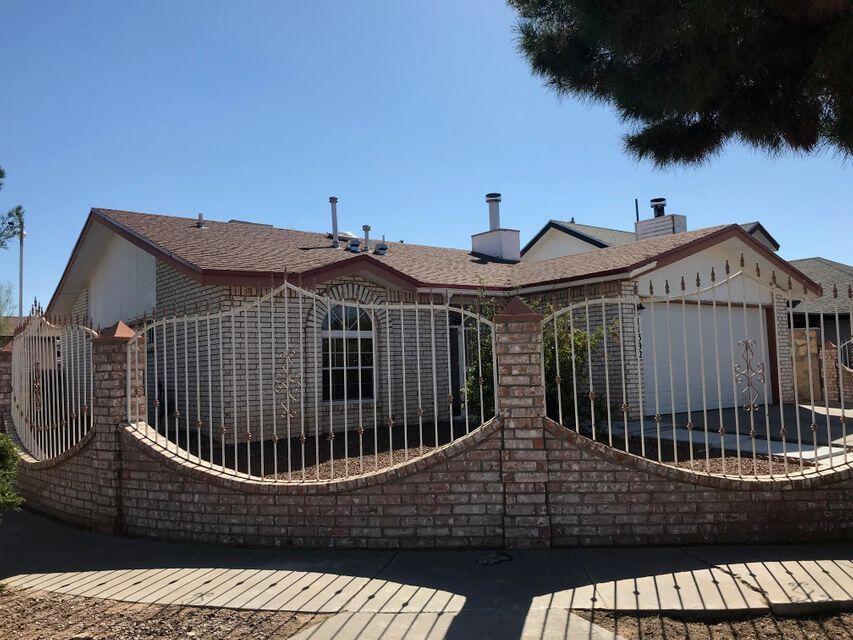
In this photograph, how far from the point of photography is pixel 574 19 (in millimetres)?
5969

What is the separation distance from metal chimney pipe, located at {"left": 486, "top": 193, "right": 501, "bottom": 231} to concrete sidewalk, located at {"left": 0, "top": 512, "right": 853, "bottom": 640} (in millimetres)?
14250

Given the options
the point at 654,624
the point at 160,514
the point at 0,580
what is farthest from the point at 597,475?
the point at 0,580

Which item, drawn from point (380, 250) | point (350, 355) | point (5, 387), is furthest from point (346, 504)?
point (380, 250)

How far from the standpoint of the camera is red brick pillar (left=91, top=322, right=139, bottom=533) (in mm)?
6316

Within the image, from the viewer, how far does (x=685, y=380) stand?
11.1 meters

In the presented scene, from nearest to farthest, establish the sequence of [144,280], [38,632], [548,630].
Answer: [548,630] → [38,632] → [144,280]

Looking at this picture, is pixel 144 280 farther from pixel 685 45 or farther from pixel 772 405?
pixel 772 405

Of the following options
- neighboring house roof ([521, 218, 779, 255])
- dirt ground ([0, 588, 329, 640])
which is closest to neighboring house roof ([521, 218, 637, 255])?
neighboring house roof ([521, 218, 779, 255])

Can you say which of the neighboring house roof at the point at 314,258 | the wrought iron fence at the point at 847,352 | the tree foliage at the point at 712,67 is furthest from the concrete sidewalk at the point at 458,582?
the neighboring house roof at the point at 314,258

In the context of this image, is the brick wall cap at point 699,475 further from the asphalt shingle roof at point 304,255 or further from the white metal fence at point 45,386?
the asphalt shingle roof at point 304,255

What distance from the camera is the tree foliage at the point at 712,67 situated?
16.6ft

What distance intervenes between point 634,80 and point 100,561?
246 inches

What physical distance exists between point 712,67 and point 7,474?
23.0 feet

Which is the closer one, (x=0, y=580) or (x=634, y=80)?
(x=0, y=580)
